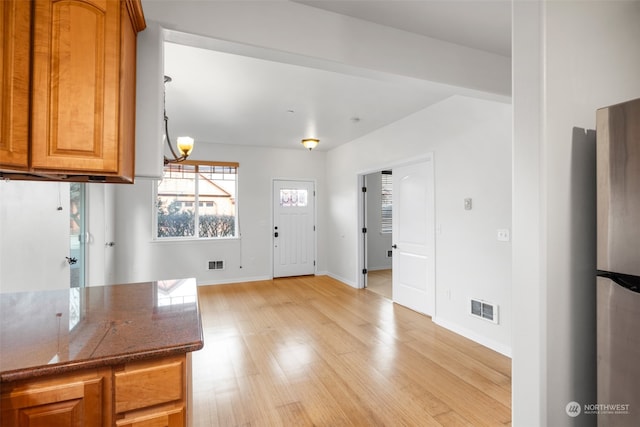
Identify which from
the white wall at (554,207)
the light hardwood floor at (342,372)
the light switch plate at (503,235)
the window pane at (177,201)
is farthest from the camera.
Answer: the window pane at (177,201)

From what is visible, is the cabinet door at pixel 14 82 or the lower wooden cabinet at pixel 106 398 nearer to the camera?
the lower wooden cabinet at pixel 106 398

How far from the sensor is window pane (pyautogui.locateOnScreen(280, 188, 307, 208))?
639 cm

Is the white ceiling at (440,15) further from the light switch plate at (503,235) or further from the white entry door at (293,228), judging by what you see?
the white entry door at (293,228)

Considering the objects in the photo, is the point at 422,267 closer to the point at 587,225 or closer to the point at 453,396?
the point at 453,396

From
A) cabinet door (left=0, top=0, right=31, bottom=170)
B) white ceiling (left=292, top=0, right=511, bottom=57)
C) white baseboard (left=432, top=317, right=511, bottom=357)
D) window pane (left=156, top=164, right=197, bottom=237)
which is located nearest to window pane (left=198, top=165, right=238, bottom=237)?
window pane (left=156, top=164, right=197, bottom=237)

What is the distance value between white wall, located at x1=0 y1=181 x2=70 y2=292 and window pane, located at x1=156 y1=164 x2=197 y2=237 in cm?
294

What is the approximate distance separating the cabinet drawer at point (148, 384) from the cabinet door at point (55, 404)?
67 mm

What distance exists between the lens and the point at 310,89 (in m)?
3.33

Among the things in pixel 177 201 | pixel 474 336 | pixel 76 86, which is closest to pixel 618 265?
pixel 474 336

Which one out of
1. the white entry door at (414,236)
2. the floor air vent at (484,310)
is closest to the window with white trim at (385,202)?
the white entry door at (414,236)

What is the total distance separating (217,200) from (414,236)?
3747mm

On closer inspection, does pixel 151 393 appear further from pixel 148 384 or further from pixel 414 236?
pixel 414 236

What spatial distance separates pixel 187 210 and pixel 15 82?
15.3ft

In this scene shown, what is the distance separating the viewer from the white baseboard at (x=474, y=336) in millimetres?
3007
